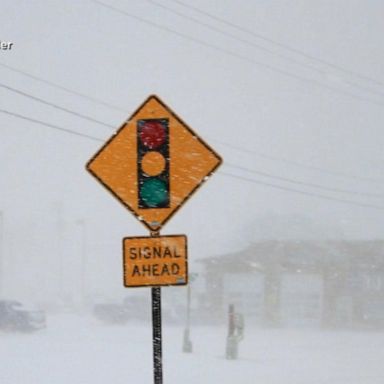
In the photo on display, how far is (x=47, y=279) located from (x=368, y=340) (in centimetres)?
9532

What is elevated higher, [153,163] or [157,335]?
[153,163]

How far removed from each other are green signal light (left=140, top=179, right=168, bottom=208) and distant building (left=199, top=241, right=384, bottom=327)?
36.5 metres

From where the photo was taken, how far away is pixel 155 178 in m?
5.63

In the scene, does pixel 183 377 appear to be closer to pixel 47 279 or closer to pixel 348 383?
pixel 348 383

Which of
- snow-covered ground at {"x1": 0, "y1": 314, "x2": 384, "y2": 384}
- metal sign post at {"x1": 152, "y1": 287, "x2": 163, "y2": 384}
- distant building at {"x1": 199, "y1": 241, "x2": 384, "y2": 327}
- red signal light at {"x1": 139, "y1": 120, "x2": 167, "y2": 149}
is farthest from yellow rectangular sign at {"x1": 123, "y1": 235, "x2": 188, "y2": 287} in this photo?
distant building at {"x1": 199, "y1": 241, "x2": 384, "y2": 327}

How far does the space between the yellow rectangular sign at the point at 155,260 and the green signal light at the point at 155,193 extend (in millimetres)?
258

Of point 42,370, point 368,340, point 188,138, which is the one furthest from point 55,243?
point 188,138

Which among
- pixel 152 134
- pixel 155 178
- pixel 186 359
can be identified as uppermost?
pixel 152 134

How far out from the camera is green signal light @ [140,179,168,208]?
18.4 ft

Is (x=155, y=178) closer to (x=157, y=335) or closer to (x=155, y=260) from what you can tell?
(x=155, y=260)

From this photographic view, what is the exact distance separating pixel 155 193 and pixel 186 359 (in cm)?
1677

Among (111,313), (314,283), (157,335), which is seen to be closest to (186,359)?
(157,335)

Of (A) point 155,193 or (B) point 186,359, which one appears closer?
(A) point 155,193

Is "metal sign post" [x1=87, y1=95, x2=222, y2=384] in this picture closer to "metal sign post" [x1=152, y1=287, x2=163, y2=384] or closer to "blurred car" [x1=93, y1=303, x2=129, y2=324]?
"metal sign post" [x1=152, y1=287, x2=163, y2=384]
